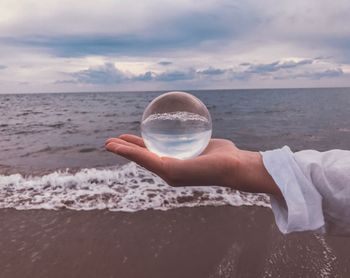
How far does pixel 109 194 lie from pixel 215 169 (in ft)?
19.9

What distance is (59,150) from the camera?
14.5 m

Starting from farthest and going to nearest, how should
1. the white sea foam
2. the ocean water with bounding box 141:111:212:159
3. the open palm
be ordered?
the white sea foam → the ocean water with bounding box 141:111:212:159 → the open palm

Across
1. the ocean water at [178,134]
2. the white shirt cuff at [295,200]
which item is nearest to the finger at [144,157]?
the ocean water at [178,134]

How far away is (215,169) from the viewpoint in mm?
2016

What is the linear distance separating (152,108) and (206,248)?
3165 mm

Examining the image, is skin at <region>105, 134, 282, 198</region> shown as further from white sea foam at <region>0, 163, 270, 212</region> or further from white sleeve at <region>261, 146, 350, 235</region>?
white sea foam at <region>0, 163, 270, 212</region>

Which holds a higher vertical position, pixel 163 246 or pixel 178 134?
pixel 178 134

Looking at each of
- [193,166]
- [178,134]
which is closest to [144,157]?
[193,166]

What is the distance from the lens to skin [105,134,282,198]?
6.31 feet

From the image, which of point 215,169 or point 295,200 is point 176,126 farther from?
point 295,200

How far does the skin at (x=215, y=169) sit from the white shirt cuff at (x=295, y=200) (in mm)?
101

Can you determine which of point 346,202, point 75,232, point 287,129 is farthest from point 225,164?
point 287,129

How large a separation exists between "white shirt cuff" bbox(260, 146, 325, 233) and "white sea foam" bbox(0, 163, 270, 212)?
5.18 metres

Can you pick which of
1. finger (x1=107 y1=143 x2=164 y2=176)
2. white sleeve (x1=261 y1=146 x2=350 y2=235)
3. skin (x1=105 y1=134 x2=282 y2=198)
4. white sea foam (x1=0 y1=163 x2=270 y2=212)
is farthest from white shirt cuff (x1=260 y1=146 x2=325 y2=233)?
white sea foam (x1=0 y1=163 x2=270 y2=212)
